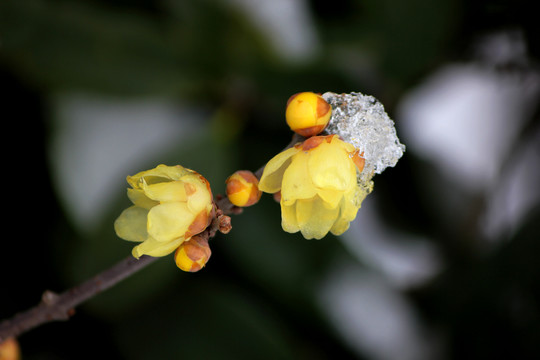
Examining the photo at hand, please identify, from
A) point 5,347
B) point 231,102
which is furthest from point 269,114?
point 5,347

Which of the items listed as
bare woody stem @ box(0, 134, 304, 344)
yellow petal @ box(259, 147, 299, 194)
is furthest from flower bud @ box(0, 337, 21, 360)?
yellow petal @ box(259, 147, 299, 194)

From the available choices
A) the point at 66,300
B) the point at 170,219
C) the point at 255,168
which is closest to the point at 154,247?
the point at 170,219

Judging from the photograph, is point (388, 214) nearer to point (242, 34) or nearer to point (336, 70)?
point (336, 70)

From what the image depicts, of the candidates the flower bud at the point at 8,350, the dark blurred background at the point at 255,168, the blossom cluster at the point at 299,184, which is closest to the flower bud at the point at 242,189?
the blossom cluster at the point at 299,184

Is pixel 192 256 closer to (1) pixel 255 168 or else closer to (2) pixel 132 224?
(2) pixel 132 224

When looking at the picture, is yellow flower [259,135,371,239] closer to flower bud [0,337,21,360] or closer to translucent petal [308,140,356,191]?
translucent petal [308,140,356,191]

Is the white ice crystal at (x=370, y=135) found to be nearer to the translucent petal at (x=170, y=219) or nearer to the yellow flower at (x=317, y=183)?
the yellow flower at (x=317, y=183)
